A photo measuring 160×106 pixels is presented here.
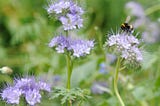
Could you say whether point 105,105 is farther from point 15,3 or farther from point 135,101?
point 15,3

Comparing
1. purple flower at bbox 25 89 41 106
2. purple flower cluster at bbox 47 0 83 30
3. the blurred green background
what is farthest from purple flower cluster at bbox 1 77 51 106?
purple flower cluster at bbox 47 0 83 30

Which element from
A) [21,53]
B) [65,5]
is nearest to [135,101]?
[65,5]

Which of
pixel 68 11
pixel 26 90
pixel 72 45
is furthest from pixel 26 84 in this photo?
pixel 68 11

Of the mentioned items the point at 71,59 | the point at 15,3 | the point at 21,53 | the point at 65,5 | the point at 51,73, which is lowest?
the point at 71,59

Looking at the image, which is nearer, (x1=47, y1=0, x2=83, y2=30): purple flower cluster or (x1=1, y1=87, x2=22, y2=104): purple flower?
(x1=1, y1=87, x2=22, y2=104): purple flower

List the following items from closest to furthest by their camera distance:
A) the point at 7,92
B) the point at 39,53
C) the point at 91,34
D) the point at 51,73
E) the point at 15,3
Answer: the point at 7,92, the point at 51,73, the point at 39,53, the point at 91,34, the point at 15,3

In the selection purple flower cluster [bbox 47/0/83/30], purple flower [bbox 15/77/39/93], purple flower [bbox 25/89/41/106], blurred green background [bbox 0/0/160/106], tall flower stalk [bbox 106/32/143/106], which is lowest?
purple flower [bbox 25/89/41/106]

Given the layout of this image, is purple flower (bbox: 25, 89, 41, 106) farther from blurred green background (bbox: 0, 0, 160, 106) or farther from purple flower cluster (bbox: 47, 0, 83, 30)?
purple flower cluster (bbox: 47, 0, 83, 30)
